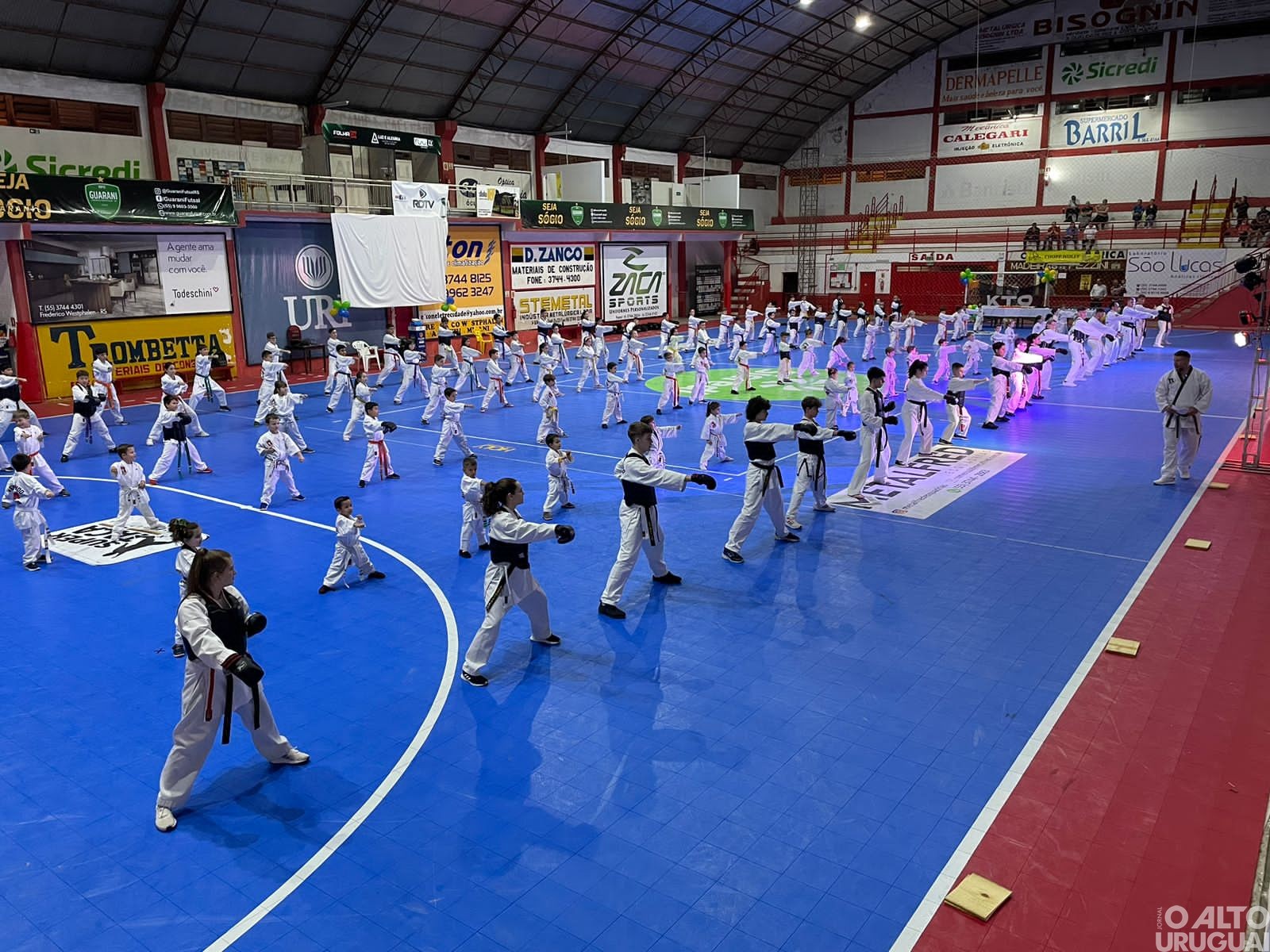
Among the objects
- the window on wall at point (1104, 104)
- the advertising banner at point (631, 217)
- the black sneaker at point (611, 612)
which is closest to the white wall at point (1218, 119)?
the window on wall at point (1104, 104)

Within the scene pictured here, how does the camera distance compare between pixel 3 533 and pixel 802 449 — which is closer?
pixel 802 449

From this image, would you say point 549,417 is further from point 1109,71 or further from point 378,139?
point 1109,71

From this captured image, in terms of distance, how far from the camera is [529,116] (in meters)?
39.8

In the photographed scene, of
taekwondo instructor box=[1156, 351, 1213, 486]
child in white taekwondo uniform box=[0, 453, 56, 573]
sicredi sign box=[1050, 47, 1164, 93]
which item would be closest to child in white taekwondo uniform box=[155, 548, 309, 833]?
child in white taekwondo uniform box=[0, 453, 56, 573]

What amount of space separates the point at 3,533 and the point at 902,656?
1334 cm

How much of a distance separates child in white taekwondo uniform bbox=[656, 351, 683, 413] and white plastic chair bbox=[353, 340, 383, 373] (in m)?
11.4

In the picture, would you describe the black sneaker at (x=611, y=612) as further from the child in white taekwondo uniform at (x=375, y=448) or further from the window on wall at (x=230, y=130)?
the window on wall at (x=230, y=130)

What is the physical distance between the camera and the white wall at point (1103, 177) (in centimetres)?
4534

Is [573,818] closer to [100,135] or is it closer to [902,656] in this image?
[902,656]

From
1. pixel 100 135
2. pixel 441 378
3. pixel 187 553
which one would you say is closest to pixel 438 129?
pixel 100 135

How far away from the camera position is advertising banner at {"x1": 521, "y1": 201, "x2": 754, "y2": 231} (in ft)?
121

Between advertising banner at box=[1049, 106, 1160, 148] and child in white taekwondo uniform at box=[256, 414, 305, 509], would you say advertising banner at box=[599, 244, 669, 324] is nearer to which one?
advertising banner at box=[1049, 106, 1160, 148]

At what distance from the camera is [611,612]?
33.2ft

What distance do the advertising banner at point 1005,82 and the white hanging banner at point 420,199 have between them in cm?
3284
